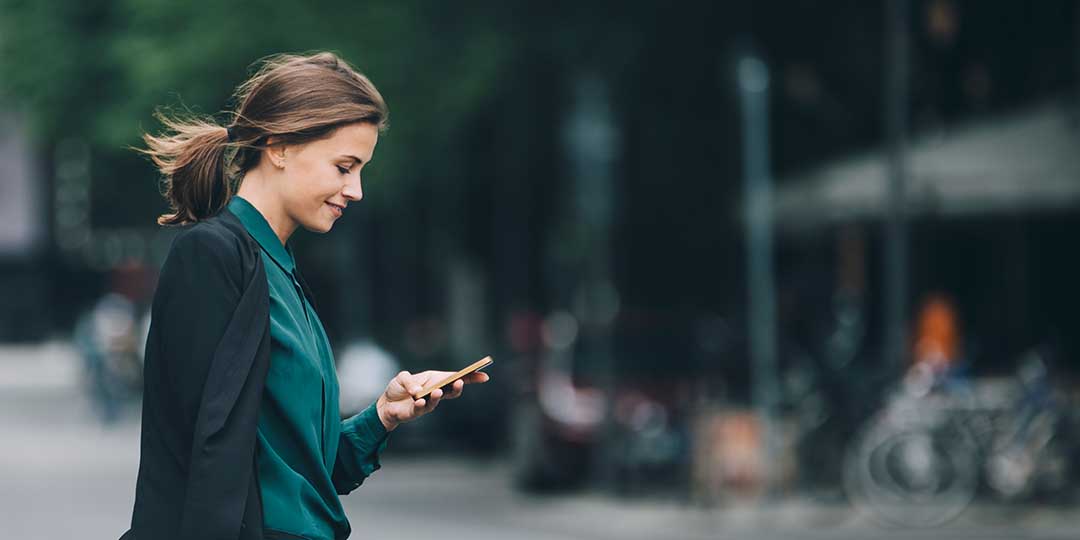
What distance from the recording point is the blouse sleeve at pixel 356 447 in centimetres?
331

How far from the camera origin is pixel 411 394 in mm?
3172

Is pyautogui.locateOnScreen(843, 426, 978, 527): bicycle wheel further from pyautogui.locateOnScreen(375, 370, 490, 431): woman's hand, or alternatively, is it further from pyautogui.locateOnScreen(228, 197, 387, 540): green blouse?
Answer: pyautogui.locateOnScreen(228, 197, 387, 540): green blouse

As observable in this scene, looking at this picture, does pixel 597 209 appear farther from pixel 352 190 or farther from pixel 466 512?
pixel 352 190

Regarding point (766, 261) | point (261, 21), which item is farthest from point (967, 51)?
point (261, 21)

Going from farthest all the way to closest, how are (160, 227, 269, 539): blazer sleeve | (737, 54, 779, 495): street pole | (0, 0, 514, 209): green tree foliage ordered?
(0, 0, 514, 209): green tree foliage < (737, 54, 779, 495): street pole < (160, 227, 269, 539): blazer sleeve

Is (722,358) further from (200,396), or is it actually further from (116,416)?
(200,396)

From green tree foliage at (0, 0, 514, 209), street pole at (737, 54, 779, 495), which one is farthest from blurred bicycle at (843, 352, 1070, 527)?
green tree foliage at (0, 0, 514, 209)

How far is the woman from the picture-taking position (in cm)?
287

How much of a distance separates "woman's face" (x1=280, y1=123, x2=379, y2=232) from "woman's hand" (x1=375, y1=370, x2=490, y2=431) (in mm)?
272

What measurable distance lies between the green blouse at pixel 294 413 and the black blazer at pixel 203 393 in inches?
2.1

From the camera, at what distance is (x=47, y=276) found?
203 ft

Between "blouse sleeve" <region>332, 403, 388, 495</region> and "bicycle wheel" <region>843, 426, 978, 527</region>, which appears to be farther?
"bicycle wheel" <region>843, 426, 978, 527</region>

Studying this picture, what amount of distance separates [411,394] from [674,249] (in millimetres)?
21143

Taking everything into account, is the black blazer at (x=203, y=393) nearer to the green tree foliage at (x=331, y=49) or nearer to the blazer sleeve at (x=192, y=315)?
the blazer sleeve at (x=192, y=315)
